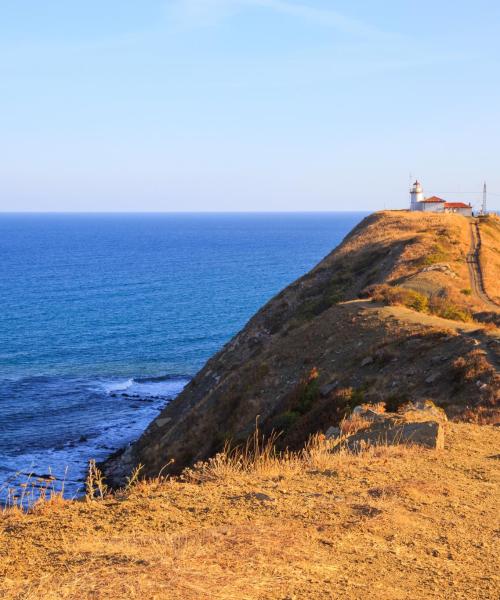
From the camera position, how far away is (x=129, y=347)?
79188 millimetres

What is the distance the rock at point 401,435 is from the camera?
48.1 feet

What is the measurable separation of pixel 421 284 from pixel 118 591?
119ft

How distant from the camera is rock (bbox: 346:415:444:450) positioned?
1466cm

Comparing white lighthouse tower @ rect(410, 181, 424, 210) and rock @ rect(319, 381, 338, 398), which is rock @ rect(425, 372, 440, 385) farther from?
white lighthouse tower @ rect(410, 181, 424, 210)

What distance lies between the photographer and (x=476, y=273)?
167 feet

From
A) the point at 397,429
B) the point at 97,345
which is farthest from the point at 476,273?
the point at 97,345

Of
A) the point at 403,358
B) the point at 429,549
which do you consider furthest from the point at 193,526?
the point at 403,358

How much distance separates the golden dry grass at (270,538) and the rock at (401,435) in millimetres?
1669

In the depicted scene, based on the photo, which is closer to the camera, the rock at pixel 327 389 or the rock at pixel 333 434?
the rock at pixel 333 434

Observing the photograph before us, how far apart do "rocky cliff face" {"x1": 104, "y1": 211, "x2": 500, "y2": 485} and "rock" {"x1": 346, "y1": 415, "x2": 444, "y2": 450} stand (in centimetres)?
474

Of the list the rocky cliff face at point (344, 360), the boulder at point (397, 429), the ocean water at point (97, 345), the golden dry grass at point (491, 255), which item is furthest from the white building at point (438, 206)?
the boulder at point (397, 429)

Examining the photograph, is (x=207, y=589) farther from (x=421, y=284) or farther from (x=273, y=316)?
(x=273, y=316)

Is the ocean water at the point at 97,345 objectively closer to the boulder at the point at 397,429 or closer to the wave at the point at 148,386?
the wave at the point at 148,386

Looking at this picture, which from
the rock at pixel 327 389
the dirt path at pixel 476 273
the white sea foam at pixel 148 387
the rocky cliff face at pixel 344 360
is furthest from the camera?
the white sea foam at pixel 148 387
